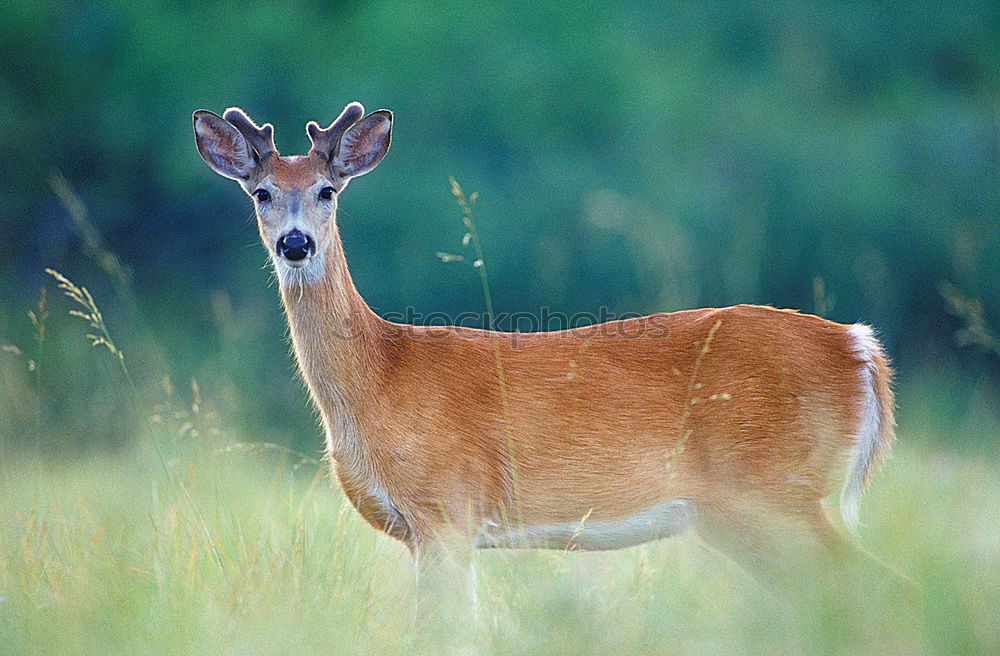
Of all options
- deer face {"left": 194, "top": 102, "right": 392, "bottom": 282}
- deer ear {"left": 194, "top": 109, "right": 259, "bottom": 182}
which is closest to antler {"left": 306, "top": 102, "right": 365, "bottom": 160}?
deer face {"left": 194, "top": 102, "right": 392, "bottom": 282}

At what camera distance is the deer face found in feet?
14.7

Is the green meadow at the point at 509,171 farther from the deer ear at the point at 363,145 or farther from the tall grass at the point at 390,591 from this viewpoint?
the tall grass at the point at 390,591

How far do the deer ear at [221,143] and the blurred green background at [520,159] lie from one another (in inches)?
183

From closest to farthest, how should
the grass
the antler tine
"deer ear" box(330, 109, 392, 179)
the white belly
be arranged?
the grass, the white belly, the antler tine, "deer ear" box(330, 109, 392, 179)

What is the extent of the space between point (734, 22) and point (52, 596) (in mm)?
8686

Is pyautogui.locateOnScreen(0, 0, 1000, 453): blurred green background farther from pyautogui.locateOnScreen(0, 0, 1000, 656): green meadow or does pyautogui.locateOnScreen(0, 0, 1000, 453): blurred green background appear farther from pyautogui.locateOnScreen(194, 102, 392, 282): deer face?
pyautogui.locateOnScreen(194, 102, 392, 282): deer face

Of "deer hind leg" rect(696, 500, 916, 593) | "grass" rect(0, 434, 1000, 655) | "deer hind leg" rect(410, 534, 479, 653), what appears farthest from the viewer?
"deer hind leg" rect(696, 500, 916, 593)

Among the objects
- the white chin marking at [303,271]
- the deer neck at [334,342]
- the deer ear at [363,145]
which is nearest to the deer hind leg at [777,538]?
the deer neck at [334,342]

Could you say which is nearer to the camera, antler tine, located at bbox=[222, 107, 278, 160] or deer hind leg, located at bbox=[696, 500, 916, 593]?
deer hind leg, located at bbox=[696, 500, 916, 593]

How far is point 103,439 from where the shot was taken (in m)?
8.96

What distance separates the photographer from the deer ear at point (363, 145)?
484cm

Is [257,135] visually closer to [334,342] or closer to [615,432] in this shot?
[334,342]

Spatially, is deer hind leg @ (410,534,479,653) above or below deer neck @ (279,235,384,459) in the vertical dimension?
below

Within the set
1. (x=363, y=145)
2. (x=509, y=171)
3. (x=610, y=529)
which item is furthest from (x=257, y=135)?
(x=509, y=171)
